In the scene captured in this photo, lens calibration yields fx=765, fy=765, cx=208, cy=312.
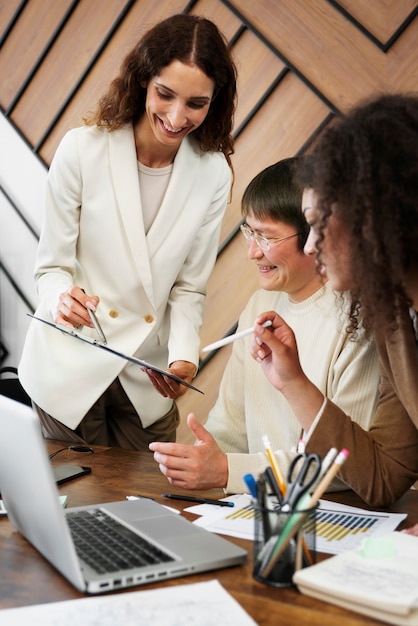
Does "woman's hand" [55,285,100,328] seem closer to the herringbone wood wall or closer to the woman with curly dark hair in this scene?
the woman with curly dark hair

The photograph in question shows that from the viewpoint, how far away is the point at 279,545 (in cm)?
99

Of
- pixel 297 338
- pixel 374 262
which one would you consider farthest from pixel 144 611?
pixel 297 338

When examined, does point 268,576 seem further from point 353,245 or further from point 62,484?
point 62,484

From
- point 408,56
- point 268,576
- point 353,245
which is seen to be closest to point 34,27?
point 408,56

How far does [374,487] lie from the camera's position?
4.61 feet

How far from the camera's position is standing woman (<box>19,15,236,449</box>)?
203 centimetres

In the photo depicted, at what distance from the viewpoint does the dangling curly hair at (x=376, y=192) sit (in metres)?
1.14

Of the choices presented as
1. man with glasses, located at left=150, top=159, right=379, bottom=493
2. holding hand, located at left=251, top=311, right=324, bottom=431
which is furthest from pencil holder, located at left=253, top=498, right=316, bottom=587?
man with glasses, located at left=150, top=159, right=379, bottom=493

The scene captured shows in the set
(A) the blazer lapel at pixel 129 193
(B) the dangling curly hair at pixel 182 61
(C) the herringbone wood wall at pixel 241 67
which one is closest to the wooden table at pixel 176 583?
(A) the blazer lapel at pixel 129 193

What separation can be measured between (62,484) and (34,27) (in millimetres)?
2958

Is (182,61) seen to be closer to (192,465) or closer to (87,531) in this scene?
(192,465)

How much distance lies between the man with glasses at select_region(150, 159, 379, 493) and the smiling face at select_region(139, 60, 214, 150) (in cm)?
28

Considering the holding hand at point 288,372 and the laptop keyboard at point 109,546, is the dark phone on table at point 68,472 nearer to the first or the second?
the laptop keyboard at point 109,546

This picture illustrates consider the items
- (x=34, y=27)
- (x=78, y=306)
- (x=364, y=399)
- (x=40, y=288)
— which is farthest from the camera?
(x=34, y=27)
